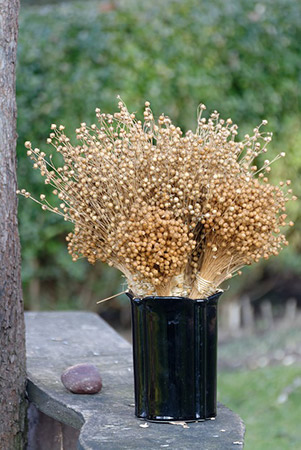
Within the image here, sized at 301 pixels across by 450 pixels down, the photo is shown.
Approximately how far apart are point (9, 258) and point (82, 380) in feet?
1.67

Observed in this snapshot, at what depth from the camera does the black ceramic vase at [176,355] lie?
2457 millimetres

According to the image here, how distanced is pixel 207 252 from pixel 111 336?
4.76 feet

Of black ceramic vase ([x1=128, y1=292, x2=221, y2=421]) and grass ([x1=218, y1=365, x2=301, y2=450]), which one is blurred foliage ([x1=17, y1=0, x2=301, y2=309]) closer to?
grass ([x1=218, y1=365, x2=301, y2=450])

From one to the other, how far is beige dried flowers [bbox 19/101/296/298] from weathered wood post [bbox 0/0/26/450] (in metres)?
0.31

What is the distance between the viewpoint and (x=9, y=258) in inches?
111

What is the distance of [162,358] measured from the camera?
247 centimetres

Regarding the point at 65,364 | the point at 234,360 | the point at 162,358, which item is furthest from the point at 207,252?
the point at 234,360

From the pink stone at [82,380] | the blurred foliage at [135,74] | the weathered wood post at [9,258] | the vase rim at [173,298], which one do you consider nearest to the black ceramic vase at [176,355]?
the vase rim at [173,298]

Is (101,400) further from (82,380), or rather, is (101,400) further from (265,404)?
(265,404)

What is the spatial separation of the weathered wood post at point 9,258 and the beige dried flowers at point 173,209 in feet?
1.01

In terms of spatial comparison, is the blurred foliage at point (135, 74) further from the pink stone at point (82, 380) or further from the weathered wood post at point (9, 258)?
the pink stone at point (82, 380)

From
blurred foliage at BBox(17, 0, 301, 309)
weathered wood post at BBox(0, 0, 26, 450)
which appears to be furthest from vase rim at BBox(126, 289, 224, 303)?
blurred foliage at BBox(17, 0, 301, 309)

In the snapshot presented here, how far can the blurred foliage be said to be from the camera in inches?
211

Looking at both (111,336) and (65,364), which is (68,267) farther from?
(65,364)
